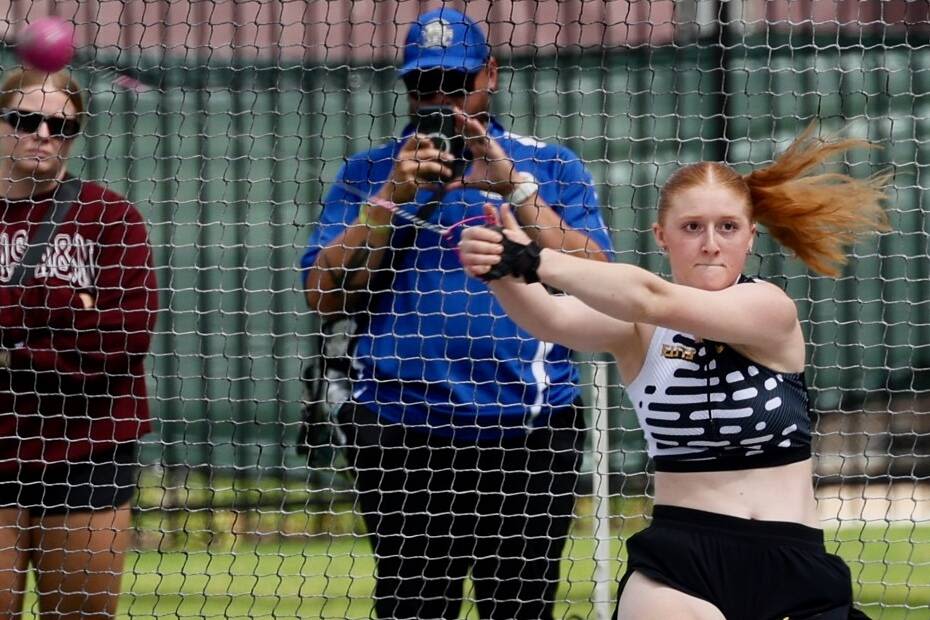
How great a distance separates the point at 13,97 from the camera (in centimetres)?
390

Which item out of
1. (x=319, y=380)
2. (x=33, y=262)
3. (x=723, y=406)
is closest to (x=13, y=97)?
(x=33, y=262)

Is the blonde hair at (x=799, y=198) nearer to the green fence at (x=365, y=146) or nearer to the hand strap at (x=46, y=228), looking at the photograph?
the hand strap at (x=46, y=228)

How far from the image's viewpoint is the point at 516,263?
2.75 m

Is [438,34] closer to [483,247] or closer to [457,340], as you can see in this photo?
[457,340]

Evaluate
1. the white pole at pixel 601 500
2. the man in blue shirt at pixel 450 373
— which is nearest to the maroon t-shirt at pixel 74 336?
the man in blue shirt at pixel 450 373

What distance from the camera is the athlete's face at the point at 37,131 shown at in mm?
3859

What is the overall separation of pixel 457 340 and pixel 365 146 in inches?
124

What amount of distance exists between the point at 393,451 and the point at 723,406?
44.6 inches

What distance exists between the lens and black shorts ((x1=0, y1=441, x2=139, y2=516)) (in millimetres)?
3709

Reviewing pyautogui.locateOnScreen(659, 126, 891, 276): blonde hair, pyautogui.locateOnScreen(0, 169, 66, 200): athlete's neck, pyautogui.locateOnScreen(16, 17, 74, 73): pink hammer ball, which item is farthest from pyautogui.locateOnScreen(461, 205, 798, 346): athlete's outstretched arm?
pyautogui.locateOnScreen(16, 17, 74, 73): pink hammer ball

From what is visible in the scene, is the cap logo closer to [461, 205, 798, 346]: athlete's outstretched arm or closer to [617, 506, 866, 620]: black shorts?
[461, 205, 798, 346]: athlete's outstretched arm

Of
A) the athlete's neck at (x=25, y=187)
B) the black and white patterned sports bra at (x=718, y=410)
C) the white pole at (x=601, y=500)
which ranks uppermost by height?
the athlete's neck at (x=25, y=187)

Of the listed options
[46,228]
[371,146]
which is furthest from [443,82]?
[371,146]

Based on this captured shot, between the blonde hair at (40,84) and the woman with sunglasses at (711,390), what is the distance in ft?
5.17
